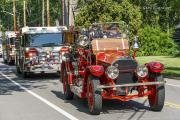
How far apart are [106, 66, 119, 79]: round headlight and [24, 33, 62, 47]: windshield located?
39.6 ft

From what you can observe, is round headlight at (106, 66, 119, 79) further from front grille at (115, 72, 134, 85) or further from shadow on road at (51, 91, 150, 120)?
shadow on road at (51, 91, 150, 120)

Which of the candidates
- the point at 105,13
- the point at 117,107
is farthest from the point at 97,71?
the point at 105,13

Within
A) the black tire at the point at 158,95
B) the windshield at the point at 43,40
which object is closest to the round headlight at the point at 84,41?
the black tire at the point at 158,95

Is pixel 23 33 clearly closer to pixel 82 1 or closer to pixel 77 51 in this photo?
pixel 77 51

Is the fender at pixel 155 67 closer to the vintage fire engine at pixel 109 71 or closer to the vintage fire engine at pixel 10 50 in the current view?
the vintage fire engine at pixel 109 71

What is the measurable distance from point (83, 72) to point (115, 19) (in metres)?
28.4

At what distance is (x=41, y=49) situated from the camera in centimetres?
2325

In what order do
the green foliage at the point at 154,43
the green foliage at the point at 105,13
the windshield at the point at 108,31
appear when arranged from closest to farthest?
the windshield at the point at 108,31, the green foliage at the point at 105,13, the green foliage at the point at 154,43

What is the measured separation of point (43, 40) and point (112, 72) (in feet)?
40.1

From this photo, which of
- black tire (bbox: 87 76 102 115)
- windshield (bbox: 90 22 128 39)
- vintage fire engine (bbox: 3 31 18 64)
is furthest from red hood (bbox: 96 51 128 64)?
vintage fire engine (bbox: 3 31 18 64)

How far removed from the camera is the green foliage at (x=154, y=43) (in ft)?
144

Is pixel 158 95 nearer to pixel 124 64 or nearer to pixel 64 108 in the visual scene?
pixel 124 64

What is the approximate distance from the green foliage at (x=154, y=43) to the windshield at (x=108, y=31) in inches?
1153

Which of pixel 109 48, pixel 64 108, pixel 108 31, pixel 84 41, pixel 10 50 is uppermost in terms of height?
pixel 108 31
